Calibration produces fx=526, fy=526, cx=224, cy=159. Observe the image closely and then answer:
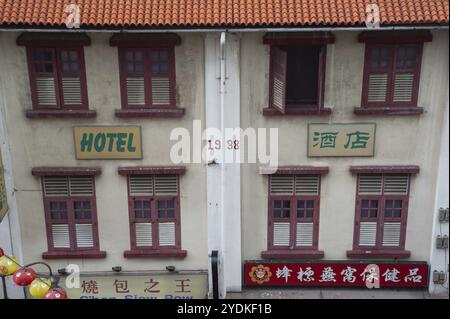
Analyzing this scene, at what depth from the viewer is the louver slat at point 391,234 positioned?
14555 millimetres

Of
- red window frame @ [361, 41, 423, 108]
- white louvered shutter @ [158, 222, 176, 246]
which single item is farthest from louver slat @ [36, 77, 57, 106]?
red window frame @ [361, 41, 423, 108]

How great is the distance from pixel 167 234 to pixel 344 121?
574cm

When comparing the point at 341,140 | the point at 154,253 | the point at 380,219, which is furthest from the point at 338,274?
the point at 154,253

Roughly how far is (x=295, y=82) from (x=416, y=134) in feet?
11.2

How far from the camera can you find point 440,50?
42.6 feet

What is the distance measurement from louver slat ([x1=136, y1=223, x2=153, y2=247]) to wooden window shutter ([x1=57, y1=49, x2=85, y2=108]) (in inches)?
147

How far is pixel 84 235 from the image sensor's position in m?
14.7

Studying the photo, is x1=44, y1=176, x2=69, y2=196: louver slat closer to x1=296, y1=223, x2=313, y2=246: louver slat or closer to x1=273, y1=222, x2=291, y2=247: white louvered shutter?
x1=273, y1=222, x2=291, y2=247: white louvered shutter

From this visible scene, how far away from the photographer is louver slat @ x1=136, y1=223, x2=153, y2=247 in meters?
14.6

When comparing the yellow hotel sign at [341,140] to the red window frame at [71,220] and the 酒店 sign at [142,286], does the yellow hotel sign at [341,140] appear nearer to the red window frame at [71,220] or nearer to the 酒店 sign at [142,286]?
the 酒店 sign at [142,286]

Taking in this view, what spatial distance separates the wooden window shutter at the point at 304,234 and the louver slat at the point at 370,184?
1693mm

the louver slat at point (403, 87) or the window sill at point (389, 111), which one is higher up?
the louver slat at point (403, 87)

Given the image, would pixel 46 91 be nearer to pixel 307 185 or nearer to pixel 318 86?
pixel 318 86

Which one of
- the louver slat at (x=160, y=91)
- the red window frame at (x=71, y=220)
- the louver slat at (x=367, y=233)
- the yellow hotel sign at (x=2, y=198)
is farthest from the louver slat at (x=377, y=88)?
the yellow hotel sign at (x=2, y=198)
